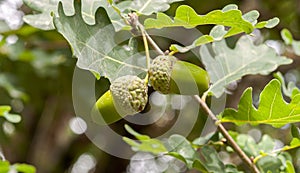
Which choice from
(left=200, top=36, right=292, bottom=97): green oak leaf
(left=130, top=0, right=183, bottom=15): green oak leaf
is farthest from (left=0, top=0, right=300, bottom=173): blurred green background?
(left=130, top=0, right=183, bottom=15): green oak leaf

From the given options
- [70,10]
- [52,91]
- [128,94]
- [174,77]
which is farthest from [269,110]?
[52,91]

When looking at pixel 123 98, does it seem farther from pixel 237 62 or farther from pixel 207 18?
pixel 237 62

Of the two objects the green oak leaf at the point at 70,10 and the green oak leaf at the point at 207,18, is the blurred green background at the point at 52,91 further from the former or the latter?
the green oak leaf at the point at 207,18

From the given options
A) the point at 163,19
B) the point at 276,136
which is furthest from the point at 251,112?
the point at 276,136

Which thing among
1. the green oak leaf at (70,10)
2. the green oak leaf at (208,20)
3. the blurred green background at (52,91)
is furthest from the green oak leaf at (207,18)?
the blurred green background at (52,91)

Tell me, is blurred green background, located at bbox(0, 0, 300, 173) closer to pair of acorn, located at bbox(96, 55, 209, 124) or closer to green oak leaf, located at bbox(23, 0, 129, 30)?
green oak leaf, located at bbox(23, 0, 129, 30)
